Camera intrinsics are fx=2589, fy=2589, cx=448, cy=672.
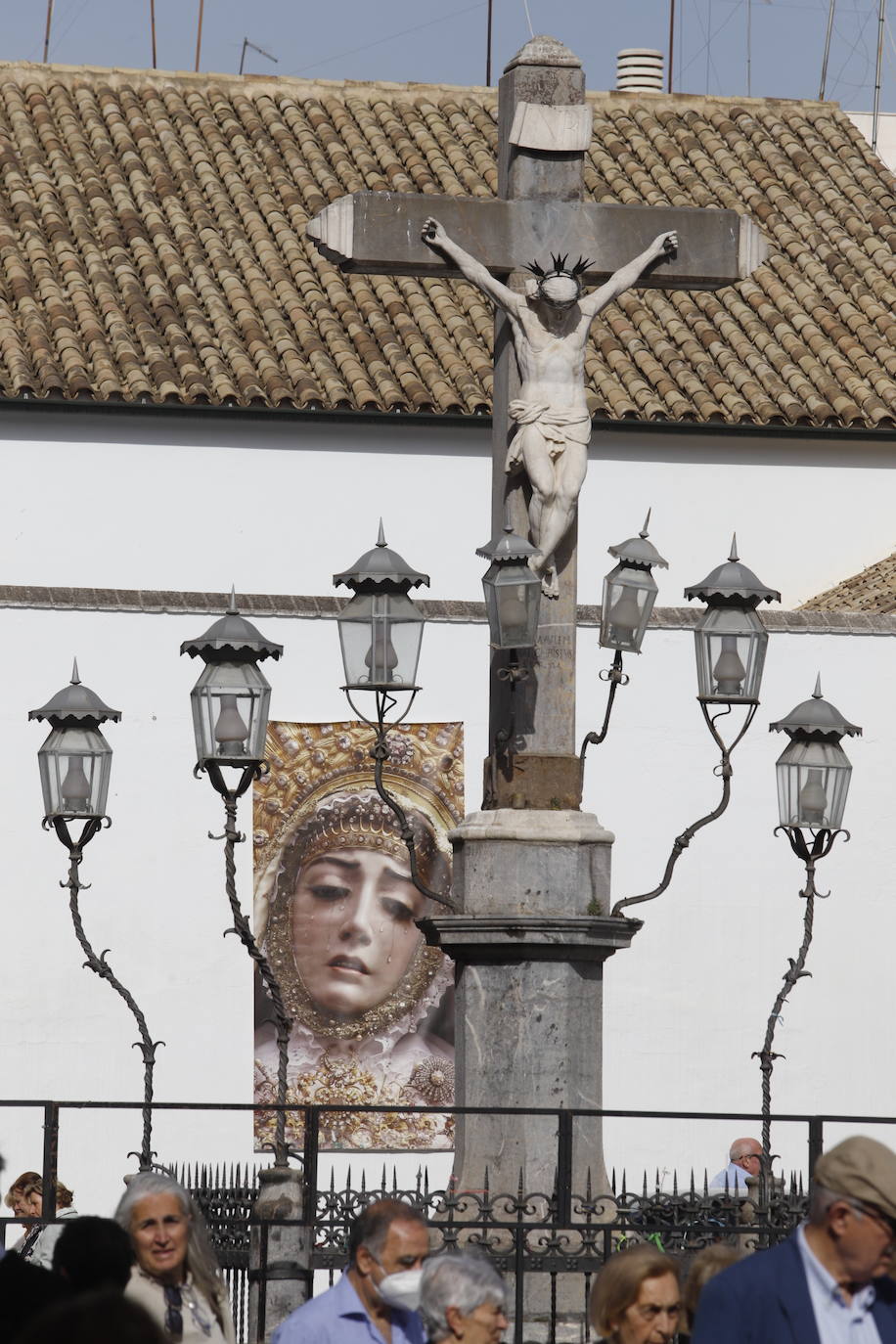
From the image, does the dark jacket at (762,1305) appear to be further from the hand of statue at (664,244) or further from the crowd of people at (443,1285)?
the hand of statue at (664,244)

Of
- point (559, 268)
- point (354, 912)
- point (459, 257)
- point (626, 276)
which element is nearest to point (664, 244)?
point (626, 276)


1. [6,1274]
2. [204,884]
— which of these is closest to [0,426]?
[204,884]

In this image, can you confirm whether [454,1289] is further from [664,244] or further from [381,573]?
[664,244]

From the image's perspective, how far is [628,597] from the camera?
1009 centimetres

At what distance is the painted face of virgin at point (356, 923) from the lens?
16172 mm

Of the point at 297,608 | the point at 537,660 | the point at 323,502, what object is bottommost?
the point at 537,660

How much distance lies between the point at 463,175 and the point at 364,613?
41.8 feet

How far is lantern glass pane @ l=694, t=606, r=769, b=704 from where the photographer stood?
1063 cm

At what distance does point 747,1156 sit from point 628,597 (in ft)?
10.7

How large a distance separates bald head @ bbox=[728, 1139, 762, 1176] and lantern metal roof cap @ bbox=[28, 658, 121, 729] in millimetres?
3766

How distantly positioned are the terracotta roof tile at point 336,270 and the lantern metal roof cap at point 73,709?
6.31 m

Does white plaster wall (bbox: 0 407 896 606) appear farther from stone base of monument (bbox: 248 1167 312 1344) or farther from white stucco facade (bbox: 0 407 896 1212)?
stone base of monument (bbox: 248 1167 312 1344)

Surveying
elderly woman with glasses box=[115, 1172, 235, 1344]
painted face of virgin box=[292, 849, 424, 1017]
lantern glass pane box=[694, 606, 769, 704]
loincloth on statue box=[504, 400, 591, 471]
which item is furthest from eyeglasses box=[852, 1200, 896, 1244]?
painted face of virgin box=[292, 849, 424, 1017]

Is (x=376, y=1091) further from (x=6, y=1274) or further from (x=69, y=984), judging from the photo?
(x=6, y=1274)
